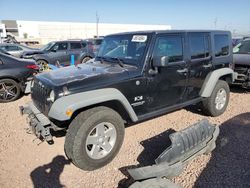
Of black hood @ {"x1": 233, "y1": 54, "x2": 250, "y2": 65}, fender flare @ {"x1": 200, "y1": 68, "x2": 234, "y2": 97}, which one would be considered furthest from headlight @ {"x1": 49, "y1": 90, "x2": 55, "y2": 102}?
black hood @ {"x1": 233, "y1": 54, "x2": 250, "y2": 65}

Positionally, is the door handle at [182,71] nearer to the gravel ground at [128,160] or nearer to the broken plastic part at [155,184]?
the gravel ground at [128,160]

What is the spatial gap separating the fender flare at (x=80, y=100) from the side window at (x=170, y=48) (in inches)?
43.2

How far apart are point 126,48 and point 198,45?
1564mm

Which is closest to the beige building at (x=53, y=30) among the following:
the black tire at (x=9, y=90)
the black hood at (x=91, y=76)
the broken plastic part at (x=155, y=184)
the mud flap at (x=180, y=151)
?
the black tire at (x=9, y=90)

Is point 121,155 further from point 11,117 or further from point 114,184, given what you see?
point 11,117

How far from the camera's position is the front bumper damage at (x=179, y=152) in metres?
2.69

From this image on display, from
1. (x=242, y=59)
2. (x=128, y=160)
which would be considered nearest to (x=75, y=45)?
(x=242, y=59)

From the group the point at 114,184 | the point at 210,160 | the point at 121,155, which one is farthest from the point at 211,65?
the point at 114,184

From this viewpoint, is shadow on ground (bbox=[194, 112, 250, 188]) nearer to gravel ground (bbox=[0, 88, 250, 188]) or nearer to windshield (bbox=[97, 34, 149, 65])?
gravel ground (bbox=[0, 88, 250, 188])

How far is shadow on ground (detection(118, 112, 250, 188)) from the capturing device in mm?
2965

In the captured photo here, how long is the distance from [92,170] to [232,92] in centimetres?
581

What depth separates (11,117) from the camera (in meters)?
5.24

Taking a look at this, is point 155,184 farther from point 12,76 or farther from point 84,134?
point 12,76

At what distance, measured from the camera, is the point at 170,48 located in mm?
4000
